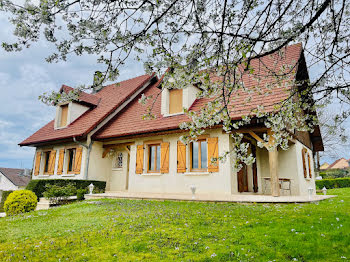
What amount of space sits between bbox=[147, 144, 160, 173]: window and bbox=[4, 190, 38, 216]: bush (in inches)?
201

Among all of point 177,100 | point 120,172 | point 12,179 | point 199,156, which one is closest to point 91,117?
point 120,172

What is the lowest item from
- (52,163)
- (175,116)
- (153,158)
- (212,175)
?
(212,175)

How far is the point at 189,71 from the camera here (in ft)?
11.5

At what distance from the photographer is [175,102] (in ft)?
40.6

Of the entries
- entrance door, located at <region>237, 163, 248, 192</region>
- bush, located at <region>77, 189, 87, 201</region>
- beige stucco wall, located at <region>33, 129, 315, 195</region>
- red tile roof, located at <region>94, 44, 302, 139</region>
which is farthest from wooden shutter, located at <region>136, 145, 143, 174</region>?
entrance door, located at <region>237, 163, 248, 192</region>

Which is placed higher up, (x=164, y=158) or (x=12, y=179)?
(x=164, y=158)

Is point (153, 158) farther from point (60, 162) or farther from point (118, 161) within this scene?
point (60, 162)

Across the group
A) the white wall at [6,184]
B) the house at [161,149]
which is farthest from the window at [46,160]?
the white wall at [6,184]

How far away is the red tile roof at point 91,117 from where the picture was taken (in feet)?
46.5

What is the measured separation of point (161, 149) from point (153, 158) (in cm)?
90

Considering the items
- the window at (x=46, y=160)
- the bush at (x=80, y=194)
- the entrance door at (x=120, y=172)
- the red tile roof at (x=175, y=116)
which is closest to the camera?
the red tile roof at (x=175, y=116)

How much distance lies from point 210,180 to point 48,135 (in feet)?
35.8

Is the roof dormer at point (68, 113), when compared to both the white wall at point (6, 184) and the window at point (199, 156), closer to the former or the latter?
the window at point (199, 156)

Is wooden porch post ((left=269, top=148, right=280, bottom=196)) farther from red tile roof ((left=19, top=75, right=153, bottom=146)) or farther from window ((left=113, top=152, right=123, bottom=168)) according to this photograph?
window ((left=113, top=152, right=123, bottom=168))
